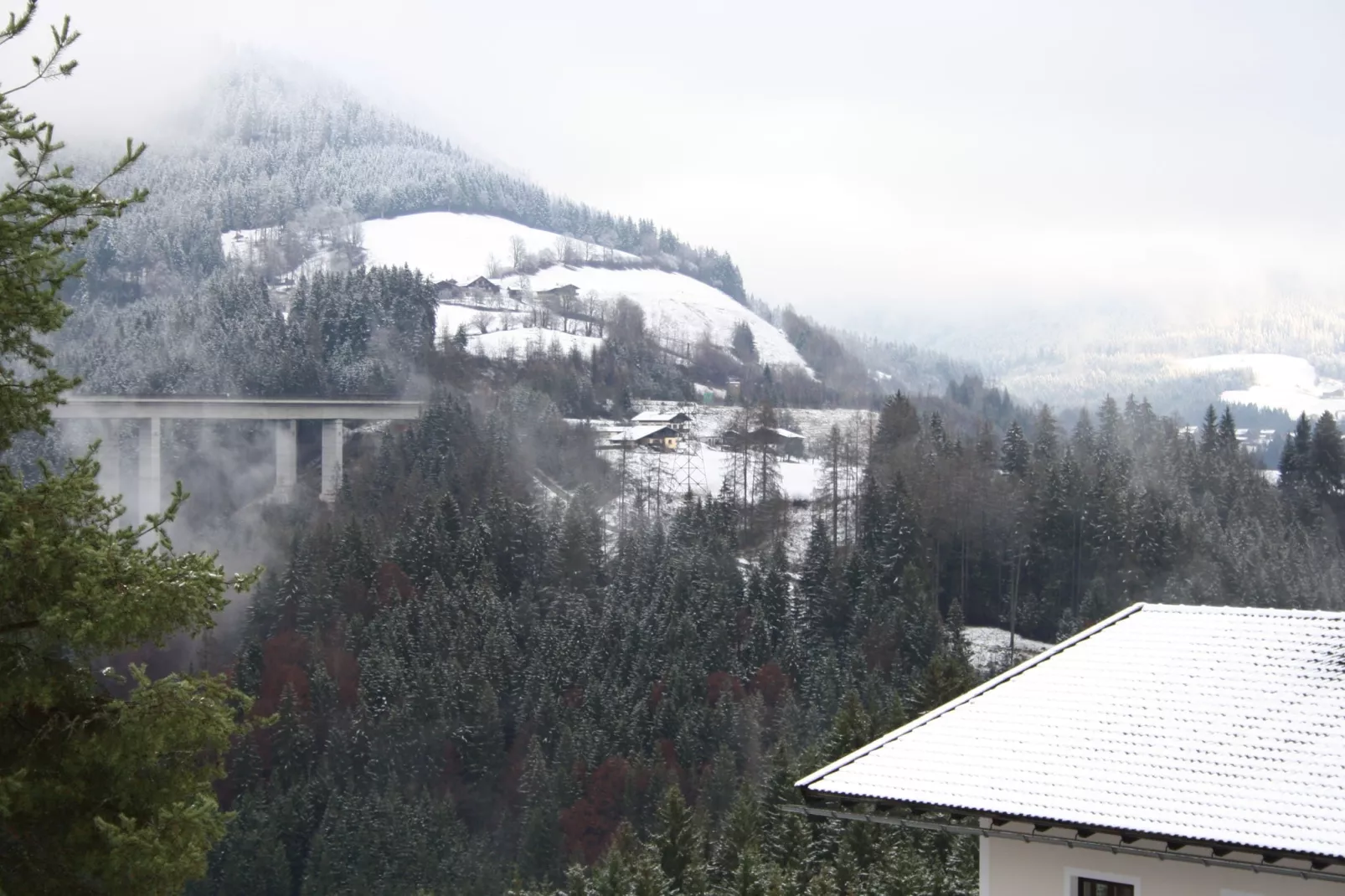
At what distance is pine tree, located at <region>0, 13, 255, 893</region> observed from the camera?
12086mm

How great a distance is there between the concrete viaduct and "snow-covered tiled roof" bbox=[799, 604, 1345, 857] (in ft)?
381

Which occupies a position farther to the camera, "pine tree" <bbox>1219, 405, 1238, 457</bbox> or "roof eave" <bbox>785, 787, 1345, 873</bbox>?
"pine tree" <bbox>1219, 405, 1238, 457</bbox>

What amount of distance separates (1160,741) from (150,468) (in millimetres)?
120379

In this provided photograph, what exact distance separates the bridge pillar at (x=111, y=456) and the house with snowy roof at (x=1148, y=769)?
387 feet

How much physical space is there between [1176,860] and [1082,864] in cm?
89

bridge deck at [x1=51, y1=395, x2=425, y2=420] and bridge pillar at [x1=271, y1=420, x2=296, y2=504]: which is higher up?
bridge deck at [x1=51, y1=395, x2=425, y2=420]

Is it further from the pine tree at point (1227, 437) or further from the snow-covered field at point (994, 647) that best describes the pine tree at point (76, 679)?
the pine tree at point (1227, 437)

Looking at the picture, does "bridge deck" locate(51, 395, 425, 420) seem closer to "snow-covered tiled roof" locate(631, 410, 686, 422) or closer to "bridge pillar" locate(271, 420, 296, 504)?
"bridge pillar" locate(271, 420, 296, 504)

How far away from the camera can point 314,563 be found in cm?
11588

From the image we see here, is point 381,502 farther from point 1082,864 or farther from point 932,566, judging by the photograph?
point 1082,864

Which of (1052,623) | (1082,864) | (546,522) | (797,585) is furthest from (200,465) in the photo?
(1082,864)

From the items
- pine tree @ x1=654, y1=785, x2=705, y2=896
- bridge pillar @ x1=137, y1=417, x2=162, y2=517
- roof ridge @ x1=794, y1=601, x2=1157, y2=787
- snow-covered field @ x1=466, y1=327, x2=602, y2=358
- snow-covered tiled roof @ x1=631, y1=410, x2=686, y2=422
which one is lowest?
pine tree @ x1=654, y1=785, x2=705, y2=896

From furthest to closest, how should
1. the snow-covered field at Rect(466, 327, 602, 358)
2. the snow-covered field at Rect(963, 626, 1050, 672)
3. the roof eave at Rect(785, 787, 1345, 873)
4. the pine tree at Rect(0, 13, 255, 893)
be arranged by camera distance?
the snow-covered field at Rect(466, 327, 602, 358), the snow-covered field at Rect(963, 626, 1050, 672), the pine tree at Rect(0, 13, 255, 893), the roof eave at Rect(785, 787, 1345, 873)

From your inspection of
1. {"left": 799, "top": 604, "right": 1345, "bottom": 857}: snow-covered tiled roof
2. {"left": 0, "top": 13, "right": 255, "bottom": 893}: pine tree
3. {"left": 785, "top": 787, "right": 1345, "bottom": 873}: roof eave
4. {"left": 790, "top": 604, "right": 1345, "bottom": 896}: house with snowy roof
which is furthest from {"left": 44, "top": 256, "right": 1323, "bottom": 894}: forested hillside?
{"left": 0, "top": 13, "right": 255, "bottom": 893}: pine tree
